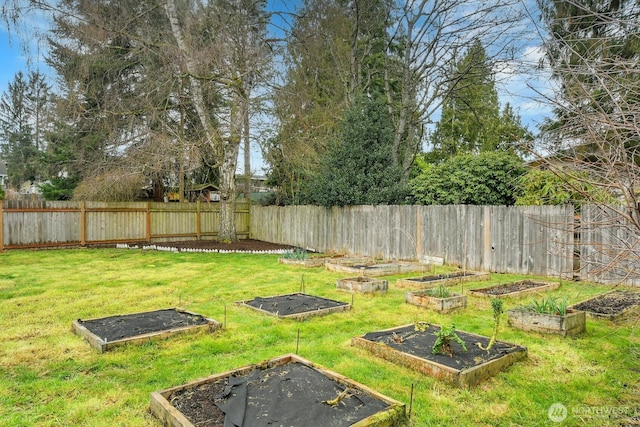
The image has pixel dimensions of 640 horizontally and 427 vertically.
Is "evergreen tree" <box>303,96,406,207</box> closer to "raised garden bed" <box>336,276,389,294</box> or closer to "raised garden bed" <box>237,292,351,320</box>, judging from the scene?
"raised garden bed" <box>336,276,389,294</box>

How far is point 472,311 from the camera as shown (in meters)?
5.28

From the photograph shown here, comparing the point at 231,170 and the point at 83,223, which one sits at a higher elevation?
the point at 231,170

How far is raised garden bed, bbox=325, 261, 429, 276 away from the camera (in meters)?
8.11

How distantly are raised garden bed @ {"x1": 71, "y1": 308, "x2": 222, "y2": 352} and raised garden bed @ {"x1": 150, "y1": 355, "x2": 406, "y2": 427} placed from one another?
1391 mm

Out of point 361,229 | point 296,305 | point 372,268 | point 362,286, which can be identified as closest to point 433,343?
point 296,305

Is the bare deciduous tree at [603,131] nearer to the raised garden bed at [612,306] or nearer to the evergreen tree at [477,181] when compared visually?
the raised garden bed at [612,306]

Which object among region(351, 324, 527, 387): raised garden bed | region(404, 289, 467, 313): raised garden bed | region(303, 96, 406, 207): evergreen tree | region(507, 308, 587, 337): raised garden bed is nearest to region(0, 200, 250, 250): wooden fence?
region(303, 96, 406, 207): evergreen tree

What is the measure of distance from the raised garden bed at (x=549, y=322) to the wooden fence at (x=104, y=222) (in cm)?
1274

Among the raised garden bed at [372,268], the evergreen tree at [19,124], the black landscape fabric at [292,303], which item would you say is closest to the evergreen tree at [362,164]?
the raised garden bed at [372,268]

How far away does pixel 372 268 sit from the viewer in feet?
27.2

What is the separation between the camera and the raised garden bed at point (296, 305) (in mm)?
4895

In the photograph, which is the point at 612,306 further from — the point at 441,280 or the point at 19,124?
the point at 19,124

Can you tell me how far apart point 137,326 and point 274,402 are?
2.42 m

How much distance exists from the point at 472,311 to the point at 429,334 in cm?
167
